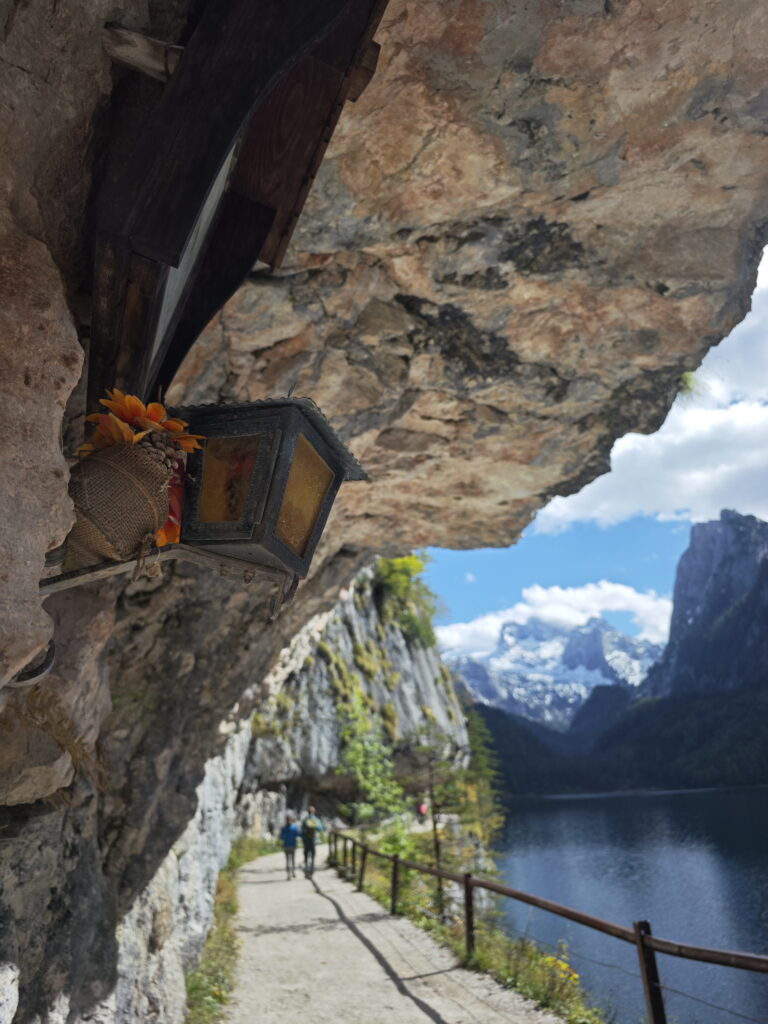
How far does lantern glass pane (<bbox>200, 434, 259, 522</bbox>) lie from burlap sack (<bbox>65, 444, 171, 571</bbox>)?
21cm

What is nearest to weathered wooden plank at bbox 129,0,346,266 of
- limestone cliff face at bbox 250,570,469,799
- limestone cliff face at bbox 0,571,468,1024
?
limestone cliff face at bbox 0,571,468,1024

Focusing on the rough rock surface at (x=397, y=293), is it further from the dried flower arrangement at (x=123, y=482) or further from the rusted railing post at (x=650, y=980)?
the rusted railing post at (x=650, y=980)

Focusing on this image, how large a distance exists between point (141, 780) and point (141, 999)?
1.58m

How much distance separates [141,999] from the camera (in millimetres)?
5285

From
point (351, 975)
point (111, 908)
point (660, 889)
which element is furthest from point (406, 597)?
point (111, 908)

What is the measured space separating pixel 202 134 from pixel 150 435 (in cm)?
106

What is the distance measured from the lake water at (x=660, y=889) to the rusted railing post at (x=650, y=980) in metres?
0.20

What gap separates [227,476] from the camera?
272 centimetres

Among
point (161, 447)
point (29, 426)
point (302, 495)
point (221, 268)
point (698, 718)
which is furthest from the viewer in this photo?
point (698, 718)

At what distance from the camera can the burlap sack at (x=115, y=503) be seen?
7.97ft

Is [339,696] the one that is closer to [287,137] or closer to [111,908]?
[111,908]

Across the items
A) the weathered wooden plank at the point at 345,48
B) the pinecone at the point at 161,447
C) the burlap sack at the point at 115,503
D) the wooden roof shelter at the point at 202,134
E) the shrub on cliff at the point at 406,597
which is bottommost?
the burlap sack at the point at 115,503

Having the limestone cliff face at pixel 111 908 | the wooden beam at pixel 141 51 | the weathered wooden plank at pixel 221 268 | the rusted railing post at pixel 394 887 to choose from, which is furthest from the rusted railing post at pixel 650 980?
the rusted railing post at pixel 394 887

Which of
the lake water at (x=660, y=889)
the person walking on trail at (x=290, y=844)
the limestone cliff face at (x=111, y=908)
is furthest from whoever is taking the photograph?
the lake water at (x=660, y=889)
